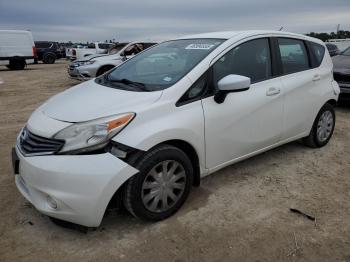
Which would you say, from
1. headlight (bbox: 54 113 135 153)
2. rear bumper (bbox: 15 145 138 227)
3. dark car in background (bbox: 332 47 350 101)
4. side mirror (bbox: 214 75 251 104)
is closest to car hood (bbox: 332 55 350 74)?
dark car in background (bbox: 332 47 350 101)

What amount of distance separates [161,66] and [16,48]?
1974 centimetres

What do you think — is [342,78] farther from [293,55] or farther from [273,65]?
[273,65]

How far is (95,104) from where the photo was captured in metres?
3.13

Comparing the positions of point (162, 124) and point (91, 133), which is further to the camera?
point (162, 124)

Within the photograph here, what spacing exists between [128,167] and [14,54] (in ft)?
67.6

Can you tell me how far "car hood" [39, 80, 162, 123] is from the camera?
9.72 ft

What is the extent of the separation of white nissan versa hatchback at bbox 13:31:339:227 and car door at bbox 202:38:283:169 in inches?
0.4

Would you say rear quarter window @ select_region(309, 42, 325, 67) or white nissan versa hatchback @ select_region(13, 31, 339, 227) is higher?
rear quarter window @ select_region(309, 42, 325, 67)

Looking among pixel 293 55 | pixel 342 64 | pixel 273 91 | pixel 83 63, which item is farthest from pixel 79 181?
pixel 83 63

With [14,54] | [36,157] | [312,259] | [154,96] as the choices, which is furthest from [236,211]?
[14,54]

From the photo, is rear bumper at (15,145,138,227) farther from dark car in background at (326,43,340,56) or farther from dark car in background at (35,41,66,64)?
dark car in background at (35,41,66,64)

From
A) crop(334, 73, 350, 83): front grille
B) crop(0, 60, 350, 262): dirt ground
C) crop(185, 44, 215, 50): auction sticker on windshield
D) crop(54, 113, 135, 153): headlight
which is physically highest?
crop(185, 44, 215, 50): auction sticker on windshield

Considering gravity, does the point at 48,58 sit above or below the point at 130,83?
below

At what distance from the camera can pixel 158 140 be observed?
9.75 ft
